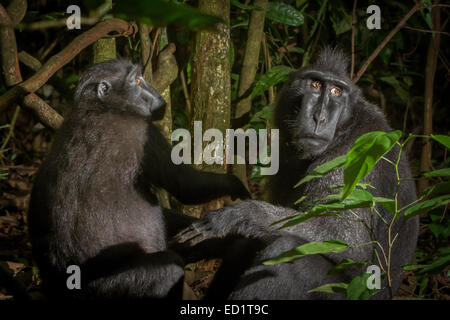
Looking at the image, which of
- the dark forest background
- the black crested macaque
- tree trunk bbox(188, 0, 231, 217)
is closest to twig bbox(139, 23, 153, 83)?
the dark forest background

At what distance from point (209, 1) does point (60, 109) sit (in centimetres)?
371

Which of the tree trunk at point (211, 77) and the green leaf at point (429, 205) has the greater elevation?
the tree trunk at point (211, 77)

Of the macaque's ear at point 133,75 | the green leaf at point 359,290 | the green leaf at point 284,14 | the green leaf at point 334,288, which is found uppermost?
the green leaf at point 284,14

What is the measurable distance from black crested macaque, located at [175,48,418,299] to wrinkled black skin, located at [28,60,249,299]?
374 mm

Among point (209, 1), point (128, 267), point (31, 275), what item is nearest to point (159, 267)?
point (128, 267)

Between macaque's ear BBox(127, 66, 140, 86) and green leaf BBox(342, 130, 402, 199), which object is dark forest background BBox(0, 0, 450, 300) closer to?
macaque's ear BBox(127, 66, 140, 86)

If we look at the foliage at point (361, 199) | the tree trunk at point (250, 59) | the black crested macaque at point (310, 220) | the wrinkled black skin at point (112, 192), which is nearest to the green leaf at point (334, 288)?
the foliage at point (361, 199)

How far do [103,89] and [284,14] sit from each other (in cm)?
230

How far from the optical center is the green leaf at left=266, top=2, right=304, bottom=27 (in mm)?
5047

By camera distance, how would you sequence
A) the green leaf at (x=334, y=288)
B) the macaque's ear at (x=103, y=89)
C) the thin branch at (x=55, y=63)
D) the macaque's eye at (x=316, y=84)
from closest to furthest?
the green leaf at (x=334, y=288) < the thin branch at (x=55, y=63) < the macaque's ear at (x=103, y=89) < the macaque's eye at (x=316, y=84)

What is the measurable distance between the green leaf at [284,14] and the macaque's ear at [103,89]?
84.0 inches

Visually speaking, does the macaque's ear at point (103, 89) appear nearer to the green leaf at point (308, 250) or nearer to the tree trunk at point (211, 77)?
the tree trunk at point (211, 77)

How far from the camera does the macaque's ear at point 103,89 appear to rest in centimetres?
379
